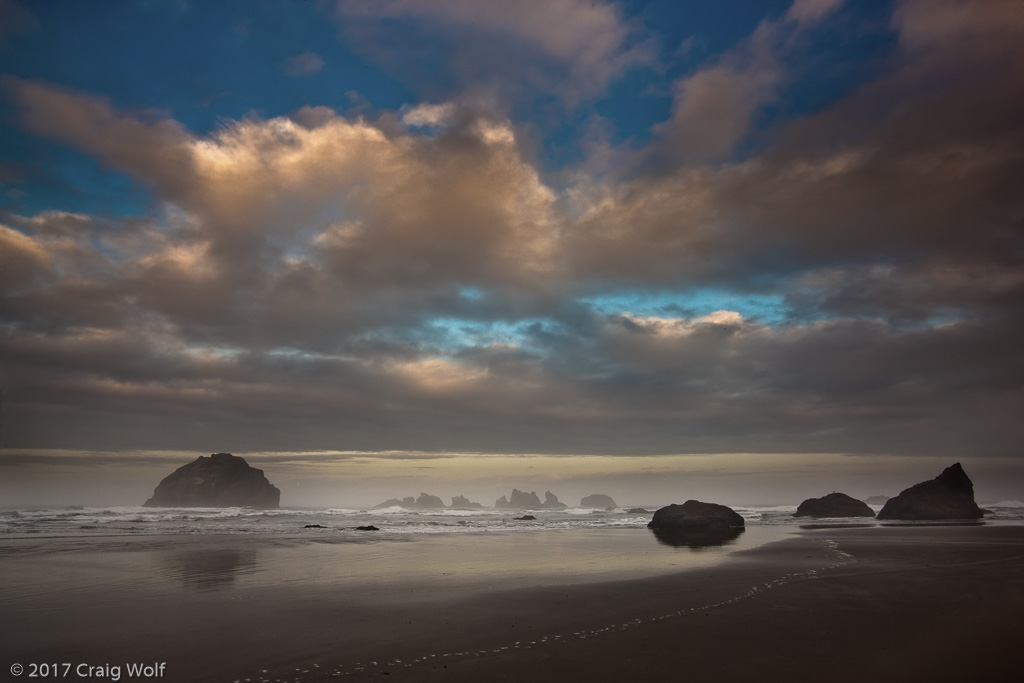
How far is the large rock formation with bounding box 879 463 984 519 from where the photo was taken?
212 ft

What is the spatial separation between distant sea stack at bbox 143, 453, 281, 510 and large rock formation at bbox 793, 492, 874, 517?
422ft

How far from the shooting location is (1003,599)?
14117 millimetres

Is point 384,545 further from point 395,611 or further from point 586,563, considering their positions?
point 395,611

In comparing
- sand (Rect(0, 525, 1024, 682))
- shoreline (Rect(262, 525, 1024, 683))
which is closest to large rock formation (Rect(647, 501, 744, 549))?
shoreline (Rect(262, 525, 1024, 683))

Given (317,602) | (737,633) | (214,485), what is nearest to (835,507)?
(737,633)

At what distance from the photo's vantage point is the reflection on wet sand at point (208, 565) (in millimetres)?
17022

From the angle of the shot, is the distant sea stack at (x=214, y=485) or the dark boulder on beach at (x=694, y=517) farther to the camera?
the distant sea stack at (x=214, y=485)

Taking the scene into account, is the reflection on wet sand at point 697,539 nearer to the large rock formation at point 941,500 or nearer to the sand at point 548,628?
the sand at point 548,628

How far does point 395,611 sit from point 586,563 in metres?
12.5

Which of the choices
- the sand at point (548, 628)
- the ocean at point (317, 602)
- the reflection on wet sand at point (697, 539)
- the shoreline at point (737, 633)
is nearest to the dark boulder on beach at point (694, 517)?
the reflection on wet sand at point (697, 539)

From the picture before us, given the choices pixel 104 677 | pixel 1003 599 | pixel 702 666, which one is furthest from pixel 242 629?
pixel 1003 599

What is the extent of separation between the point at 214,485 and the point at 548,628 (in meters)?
154

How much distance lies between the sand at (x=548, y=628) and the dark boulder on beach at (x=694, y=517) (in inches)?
1243

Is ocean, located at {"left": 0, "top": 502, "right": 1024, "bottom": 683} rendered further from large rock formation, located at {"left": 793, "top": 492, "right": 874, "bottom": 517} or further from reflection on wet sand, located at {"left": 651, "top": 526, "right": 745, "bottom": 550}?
large rock formation, located at {"left": 793, "top": 492, "right": 874, "bottom": 517}
